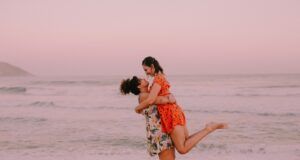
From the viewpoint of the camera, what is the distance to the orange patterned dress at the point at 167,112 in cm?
476

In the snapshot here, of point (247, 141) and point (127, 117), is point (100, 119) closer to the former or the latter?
point (127, 117)

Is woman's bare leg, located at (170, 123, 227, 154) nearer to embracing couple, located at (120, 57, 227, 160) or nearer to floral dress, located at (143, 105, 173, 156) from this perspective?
embracing couple, located at (120, 57, 227, 160)

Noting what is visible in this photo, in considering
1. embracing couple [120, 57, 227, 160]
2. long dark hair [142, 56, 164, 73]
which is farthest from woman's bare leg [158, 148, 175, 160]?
long dark hair [142, 56, 164, 73]

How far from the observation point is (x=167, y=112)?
481 cm

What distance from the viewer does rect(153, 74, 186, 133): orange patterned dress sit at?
476 cm

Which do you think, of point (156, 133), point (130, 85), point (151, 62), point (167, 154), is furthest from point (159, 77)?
point (167, 154)

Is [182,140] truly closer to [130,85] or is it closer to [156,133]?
[156,133]

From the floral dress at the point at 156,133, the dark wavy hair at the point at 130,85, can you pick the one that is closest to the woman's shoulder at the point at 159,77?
the dark wavy hair at the point at 130,85

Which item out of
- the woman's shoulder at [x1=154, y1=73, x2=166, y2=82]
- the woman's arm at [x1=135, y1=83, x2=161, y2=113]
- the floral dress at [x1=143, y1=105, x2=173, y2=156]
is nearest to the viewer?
the woman's arm at [x1=135, y1=83, x2=161, y2=113]

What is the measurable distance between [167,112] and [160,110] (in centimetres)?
10

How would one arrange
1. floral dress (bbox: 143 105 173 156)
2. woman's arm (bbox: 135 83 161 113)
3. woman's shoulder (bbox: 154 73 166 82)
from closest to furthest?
woman's arm (bbox: 135 83 161 113) < woman's shoulder (bbox: 154 73 166 82) < floral dress (bbox: 143 105 173 156)

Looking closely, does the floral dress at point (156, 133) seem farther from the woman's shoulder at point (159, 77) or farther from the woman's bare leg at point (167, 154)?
the woman's shoulder at point (159, 77)

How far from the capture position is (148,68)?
15.7 feet

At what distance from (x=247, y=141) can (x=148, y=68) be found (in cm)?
773
